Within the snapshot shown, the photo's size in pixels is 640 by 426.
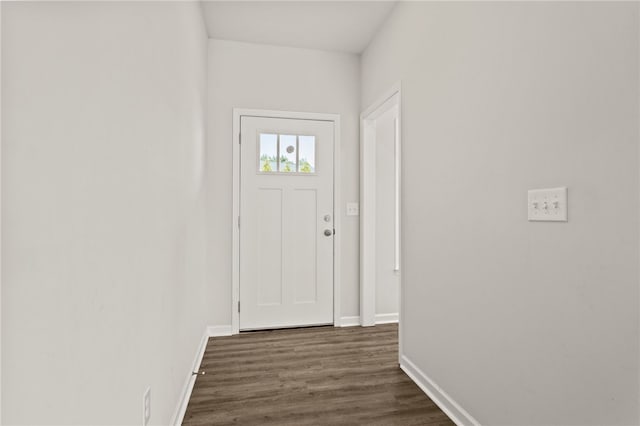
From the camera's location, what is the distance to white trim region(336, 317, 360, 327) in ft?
10.8

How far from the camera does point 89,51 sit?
81 cm

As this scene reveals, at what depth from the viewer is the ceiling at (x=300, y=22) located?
2574 mm

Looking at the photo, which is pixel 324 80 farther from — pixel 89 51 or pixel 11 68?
pixel 11 68

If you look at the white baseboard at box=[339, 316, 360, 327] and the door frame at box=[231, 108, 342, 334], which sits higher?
the door frame at box=[231, 108, 342, 334]

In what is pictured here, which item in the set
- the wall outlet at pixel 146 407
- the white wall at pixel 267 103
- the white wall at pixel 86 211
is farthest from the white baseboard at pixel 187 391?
the white wall at pixel 267 103

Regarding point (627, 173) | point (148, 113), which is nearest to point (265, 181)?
point (148, 113)

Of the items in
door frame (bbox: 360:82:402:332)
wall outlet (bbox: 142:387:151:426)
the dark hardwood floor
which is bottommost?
the dark hardwood floor

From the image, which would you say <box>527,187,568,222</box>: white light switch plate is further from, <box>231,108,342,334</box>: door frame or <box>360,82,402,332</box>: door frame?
<box>231,108,342,334</box>: door frame

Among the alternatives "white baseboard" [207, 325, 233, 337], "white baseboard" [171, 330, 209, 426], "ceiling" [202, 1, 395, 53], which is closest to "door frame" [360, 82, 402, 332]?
"ceiling" [202, 1, 395, 53]

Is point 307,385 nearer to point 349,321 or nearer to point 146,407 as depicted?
point 146,407

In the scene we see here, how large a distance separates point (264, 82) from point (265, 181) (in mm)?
885

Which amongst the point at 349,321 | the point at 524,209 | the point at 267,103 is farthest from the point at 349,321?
the point at 524,209

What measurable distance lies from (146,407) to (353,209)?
2.40 m

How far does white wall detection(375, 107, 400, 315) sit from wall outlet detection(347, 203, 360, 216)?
0.22m
